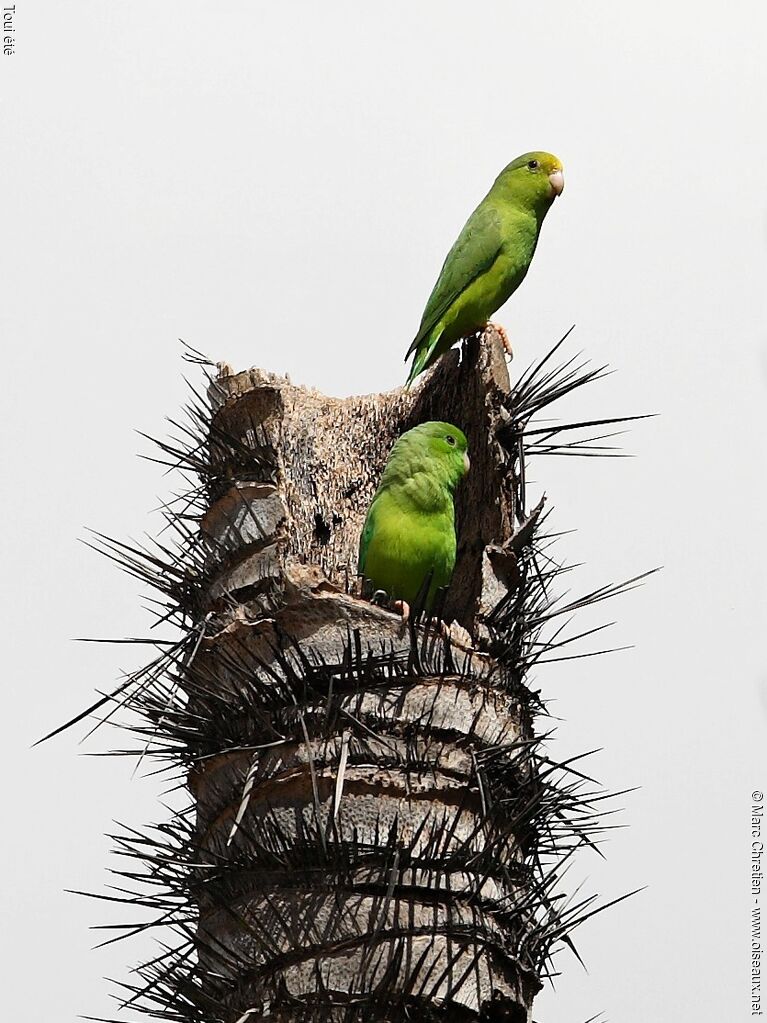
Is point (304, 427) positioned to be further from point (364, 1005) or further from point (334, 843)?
point (364, 1005)

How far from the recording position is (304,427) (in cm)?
718

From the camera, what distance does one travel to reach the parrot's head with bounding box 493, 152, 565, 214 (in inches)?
348

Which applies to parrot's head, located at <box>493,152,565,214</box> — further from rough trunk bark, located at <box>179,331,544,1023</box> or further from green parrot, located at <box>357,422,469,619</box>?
rough trunk bark, located at <box>179,331,544,1023</box>

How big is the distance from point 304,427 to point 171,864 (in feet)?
9.18

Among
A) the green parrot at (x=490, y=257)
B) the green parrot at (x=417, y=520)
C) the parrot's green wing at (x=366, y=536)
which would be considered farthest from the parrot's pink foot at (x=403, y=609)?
the green parrot at (x=490, y=257)

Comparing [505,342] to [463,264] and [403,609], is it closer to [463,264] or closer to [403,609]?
[463,264]

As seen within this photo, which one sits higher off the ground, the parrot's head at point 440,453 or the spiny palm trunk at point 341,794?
the parrot's head at point 440,453

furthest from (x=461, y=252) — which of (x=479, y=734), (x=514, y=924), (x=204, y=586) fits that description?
(x=514, y=924)

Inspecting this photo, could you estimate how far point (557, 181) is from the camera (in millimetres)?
8938

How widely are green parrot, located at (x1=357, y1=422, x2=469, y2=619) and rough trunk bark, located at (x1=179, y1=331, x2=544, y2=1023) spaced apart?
1.08m

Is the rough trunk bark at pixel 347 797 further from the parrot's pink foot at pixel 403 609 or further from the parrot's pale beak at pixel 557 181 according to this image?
the parrot's pale beak at pixel 557 181

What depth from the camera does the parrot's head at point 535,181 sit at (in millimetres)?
8836

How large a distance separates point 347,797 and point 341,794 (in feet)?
0.13

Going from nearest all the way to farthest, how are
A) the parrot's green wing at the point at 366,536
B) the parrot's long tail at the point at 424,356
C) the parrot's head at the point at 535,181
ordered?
the parrot's green wing at the point at 366,536
the parrot's long tail at the point at 424,356
the parrot's head at the point at 535,181
